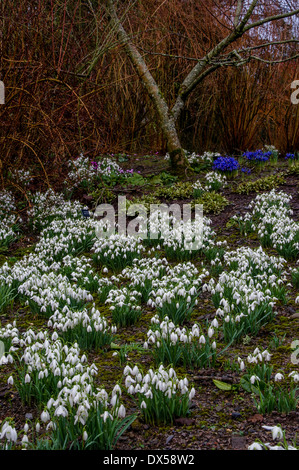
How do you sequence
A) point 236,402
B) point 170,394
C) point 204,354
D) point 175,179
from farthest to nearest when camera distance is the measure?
point 175,179
point 204,354
point 236,402
point 170,394

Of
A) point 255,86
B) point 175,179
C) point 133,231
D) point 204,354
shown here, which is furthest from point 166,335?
point 255,86

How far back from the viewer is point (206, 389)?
8.98 feet

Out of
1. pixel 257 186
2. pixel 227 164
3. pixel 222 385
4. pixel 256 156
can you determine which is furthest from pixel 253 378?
pixel 256 156

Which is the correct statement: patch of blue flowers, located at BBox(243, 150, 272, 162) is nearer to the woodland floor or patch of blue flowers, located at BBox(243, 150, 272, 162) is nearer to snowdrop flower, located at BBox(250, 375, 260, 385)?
the woodland floor

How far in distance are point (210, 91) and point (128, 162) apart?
205 centimetres

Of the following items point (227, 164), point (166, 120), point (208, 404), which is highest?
point (166, 120)

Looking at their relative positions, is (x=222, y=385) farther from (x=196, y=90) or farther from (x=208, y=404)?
(x=196, y=90)

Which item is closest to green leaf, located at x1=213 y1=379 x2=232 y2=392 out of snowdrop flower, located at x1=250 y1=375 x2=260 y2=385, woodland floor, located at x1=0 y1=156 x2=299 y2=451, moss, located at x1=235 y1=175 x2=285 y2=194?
woodland floor, located at x1=0 y1=156 x2=299 y2=451

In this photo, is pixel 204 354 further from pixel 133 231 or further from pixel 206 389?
pixel 133 231

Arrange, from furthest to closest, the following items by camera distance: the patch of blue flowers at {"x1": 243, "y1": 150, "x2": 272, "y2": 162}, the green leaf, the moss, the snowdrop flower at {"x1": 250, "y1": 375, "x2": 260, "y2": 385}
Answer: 1. the patch of blue flowers at {"x1": 243, "y1": 150, "x2": 272, "y2": 162}
2. the moss
3. the green leaf
4. the snowdrop flower at {"x1": 250, "y1": 375, "x2": 260, "y2": 385}

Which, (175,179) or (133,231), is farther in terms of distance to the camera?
(175,179)

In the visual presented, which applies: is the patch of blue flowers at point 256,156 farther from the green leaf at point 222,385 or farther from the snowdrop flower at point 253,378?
the snowdrop flower at point 253,378

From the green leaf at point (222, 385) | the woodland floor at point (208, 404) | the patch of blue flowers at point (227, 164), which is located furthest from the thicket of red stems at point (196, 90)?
the green leaf at point (222, 385)

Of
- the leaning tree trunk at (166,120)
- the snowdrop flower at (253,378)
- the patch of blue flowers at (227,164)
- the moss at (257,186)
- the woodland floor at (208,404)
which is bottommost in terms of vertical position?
the woodland floor at (208,404)
